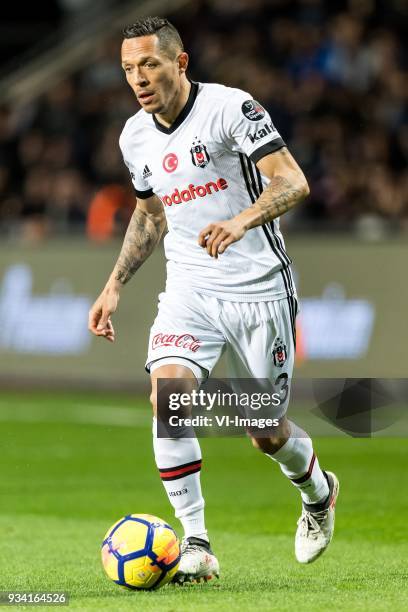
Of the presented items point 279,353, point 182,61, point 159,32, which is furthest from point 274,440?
point 159,32

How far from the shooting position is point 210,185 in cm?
630

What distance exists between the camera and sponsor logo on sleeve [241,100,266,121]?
20.1ft

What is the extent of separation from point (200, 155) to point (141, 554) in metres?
1.86

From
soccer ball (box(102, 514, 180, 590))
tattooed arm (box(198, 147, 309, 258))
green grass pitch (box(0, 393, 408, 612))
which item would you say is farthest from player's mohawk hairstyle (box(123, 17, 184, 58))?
green grass pitch (box(0, 393, 408, 612))

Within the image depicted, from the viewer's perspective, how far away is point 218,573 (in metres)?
6.24

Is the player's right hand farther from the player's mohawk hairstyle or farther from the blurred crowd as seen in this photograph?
the blurred crowd

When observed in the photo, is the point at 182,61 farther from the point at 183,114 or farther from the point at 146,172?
the point at 146,172

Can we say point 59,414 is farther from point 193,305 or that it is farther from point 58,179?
point 193,305

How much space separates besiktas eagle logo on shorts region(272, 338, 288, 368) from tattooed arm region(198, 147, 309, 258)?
34.9 inches

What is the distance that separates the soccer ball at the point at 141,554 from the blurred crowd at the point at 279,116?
9183 millimetres

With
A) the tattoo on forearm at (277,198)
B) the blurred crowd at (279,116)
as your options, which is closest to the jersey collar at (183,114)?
the tattoo on forearm at (277,198)

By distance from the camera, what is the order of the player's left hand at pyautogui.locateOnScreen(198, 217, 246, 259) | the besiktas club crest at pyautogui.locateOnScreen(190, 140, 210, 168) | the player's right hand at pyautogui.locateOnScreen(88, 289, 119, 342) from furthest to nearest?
the player's right hand at pyautogui.locateOnScreen(88, 289, 119, 342)
the besiktas club crest at pyautogui.locateOnScreen(190, 140, 210, 168)
the player's left hand at pyautogui.locateOnScreen(198, 217, 246, 259)

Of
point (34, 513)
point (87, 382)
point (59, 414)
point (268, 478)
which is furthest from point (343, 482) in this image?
point (87, 382)

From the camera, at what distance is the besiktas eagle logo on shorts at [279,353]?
648cm
